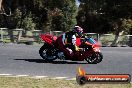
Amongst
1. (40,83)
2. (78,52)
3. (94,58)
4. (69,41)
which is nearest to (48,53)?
(69,41)

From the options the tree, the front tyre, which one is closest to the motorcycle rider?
the front tyre

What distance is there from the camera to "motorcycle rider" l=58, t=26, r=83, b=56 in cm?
1759

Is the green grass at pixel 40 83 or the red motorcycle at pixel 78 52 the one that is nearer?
the green grass at pixel 40 83

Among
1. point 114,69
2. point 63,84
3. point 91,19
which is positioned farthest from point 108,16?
point 63,84

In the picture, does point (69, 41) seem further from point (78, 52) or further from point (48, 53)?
point (48, 53)

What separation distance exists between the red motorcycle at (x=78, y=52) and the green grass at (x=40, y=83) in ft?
17.6

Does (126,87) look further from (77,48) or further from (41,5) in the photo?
(41,5)

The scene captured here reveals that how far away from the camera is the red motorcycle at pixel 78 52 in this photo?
702 inches

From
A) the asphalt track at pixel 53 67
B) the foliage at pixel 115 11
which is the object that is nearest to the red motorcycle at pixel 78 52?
the asphalt track at pixel 53 67

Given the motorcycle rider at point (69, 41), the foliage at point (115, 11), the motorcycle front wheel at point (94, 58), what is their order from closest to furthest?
the motorcycle rider at point (69, 41) → the motorcycle front wheel at point (94, 58) → the foliage at point (115, 11)

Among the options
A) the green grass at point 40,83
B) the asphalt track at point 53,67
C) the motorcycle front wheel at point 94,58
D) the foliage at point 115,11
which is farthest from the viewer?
the foliage at point 115,11

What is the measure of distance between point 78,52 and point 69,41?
2.00ft

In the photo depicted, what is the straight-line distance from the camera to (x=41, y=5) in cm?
4150

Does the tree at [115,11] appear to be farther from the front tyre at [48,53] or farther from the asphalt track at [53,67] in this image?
the front tyre at [48,53]
